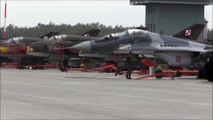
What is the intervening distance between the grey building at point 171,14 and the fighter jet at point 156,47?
4552 cm

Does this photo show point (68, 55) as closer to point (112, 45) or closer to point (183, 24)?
point (112, 45)

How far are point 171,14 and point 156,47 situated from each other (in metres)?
49.0

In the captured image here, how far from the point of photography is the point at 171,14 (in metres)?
76.4

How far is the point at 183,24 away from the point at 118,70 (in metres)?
45.6

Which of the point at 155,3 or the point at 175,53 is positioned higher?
the point at 155,3

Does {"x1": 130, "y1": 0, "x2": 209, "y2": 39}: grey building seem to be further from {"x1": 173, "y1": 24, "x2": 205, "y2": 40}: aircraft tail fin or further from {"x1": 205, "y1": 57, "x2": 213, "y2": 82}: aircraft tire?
{"x1": 205, "y1": 57, "x2": 213, "y2": 82}: aircraft tire

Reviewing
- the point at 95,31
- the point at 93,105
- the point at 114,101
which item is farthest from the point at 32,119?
the point at 95,31

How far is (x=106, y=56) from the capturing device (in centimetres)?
3084

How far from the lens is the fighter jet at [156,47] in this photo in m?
28.0

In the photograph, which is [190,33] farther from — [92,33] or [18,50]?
[18,50]

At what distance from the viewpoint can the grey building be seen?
246ft

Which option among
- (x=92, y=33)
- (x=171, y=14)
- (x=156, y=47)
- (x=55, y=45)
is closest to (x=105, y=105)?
(x=156, y=47)

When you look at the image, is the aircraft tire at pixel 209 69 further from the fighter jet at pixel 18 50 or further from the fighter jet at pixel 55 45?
the fighter jet at pixel 18 50

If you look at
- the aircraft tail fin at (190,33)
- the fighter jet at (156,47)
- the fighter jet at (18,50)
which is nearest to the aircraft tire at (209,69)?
the fighter jet at (156,47)
